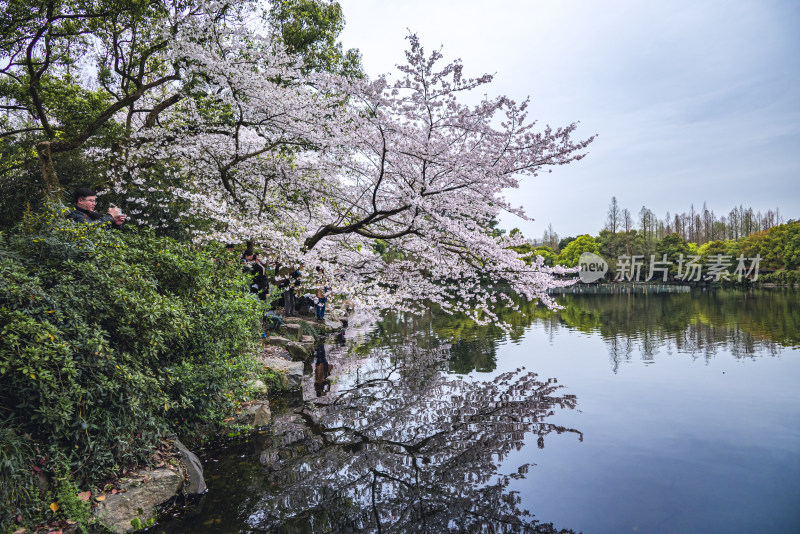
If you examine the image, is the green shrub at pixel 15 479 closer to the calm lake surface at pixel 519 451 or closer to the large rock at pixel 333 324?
the calm lake surface at pixel 519 451

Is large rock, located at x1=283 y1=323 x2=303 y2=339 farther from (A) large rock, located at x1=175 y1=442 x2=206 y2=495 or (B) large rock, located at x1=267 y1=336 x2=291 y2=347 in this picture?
(A) large rock, located at x1=175 y1=442 x2=206 y2=495

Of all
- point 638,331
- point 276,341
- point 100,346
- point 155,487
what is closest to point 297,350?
point 276,341

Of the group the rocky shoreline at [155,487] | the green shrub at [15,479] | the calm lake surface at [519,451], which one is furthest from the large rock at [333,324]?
the green shrub at [15,479]

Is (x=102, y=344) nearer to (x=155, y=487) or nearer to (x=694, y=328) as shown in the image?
(x=155, y=487)

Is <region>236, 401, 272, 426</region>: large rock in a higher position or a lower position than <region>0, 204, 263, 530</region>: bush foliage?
lower

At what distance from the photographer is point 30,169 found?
10.4 meters

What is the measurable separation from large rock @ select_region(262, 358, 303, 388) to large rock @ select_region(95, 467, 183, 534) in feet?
13.0

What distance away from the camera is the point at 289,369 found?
8.34 meters

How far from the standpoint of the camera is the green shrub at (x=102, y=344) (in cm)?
321


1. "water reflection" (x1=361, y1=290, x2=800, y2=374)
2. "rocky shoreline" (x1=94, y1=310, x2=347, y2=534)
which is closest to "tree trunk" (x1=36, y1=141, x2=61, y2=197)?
"rocky shoreline" (x1=94, y1=310, x2=347, y2=534)

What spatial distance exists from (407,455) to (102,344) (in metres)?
3.80

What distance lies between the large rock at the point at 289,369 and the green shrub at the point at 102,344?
281cm

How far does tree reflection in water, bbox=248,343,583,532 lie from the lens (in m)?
4.23

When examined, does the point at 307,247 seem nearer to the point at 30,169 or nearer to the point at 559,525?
the point at 559,525
